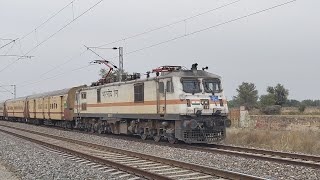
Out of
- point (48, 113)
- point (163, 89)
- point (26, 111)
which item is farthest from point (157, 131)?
point (26, 111)

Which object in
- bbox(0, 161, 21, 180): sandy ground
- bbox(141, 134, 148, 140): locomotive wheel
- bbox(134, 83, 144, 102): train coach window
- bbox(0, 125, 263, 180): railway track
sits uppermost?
bbox(134, 83, 144, 102): train coach window

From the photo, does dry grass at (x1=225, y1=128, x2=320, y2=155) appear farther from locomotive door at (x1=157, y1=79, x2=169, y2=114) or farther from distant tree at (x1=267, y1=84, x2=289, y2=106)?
distant tree at (x1=267, y1=84, x2=289, y2=106)

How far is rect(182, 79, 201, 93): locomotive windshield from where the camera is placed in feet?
63.7

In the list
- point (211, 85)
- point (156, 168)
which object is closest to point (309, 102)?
point (211, 85)

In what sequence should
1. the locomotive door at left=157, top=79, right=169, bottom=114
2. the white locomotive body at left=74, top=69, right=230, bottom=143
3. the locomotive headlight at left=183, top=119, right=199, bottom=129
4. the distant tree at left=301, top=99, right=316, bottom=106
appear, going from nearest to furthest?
1. the locomotive headlight at left=183, top=119, right=199, bottom=129
2. the white locomotive body at left=74, top=69, right=230, bottom=143
3. the locomotive door at left=157, top=79, right=169, bottom=114
4. the distant tree at left=301, top=99, right=316, bottom=106

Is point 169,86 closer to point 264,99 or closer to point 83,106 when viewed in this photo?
point 83,106

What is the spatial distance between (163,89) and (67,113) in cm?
1644

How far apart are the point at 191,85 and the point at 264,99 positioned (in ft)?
Result: 258

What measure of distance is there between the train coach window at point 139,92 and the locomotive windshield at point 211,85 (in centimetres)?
344

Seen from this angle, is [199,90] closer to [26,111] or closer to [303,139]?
[303,139]

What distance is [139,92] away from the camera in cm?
2219

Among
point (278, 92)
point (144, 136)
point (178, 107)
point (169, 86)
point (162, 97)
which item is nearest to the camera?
point (178, 107)

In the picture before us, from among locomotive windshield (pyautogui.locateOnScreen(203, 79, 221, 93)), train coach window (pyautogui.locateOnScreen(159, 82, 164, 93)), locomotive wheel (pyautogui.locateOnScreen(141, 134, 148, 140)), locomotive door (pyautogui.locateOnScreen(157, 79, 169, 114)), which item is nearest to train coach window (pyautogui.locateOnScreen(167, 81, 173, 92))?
locomotive door (pyautogui.locateOnScreen(157, 79, 169, 114))

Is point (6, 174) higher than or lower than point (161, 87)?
lower
